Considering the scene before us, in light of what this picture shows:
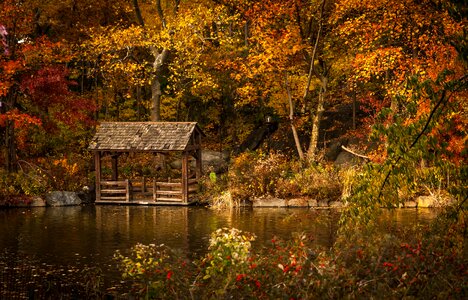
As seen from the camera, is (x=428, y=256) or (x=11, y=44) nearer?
(x=428, y=256)

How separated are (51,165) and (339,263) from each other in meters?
23.1

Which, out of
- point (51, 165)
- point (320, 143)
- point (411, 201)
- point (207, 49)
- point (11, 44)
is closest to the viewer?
point (411, 201)

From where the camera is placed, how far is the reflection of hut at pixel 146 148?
28.4 metres

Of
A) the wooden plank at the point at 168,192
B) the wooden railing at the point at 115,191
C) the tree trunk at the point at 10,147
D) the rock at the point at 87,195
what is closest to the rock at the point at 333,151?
the wooden plank at the point at 168,192

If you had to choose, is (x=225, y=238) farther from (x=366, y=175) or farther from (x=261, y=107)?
(x=261, y=107)

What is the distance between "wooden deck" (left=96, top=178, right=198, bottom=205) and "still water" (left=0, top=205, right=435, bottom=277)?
1033 millimetres

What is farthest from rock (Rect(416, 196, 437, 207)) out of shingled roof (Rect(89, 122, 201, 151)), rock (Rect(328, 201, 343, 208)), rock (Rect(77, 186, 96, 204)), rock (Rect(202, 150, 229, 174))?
rock (Rect(77, 186, 96, 204))

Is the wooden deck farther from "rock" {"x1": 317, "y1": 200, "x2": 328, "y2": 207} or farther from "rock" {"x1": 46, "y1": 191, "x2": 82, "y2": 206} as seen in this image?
"rock" {"x1": 317, "y1": 200, "x2": 328, "y2": 207}

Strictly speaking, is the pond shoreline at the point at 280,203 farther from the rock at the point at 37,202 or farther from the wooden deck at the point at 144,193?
the wooden deck at the point at 144,193

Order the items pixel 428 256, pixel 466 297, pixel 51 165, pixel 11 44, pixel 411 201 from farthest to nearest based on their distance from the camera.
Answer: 1. pixel 51 165
2. pixel 11 44
3. pixel 411 201
4. pixel 428 256
5. pixel 466 297

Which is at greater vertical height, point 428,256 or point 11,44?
point 11,44

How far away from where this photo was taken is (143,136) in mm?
29141

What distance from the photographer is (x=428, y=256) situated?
34.7 ft

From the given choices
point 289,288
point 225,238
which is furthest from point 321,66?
point 289,288
